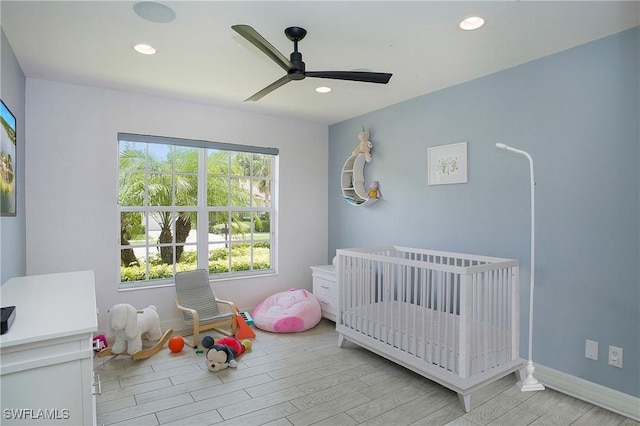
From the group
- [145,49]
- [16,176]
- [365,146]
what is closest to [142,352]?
→ [16,176]

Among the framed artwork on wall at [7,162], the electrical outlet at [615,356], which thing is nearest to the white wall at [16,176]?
the framed artwork on wall at [7,162]

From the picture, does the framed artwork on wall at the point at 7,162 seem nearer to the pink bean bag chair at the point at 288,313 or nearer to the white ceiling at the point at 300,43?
the white ceiling at the point at 300,43

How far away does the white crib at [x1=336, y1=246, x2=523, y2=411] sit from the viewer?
2395mm

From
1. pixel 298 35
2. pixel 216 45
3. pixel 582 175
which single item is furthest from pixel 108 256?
pixel 582 175

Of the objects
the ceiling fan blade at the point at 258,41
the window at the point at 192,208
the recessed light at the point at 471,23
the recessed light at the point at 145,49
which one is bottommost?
the window at the point at 192,208

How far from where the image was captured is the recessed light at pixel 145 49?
255 cm

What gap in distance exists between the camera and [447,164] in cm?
342

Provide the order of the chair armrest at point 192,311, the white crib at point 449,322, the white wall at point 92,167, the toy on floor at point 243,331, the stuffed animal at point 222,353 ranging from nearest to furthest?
the white crib at point 449,322 → the stuffed animal at point 222,353 → the white wall at point 92,167 → the chair armrest at point 192,311 → the toy on floor at point 243,331

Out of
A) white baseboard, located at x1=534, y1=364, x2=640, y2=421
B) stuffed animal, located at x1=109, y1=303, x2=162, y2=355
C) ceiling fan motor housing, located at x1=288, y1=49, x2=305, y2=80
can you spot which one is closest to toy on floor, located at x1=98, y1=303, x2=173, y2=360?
stuffed animal, located at x1=109, y1=303, x2=162, y2=355

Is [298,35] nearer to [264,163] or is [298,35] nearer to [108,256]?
[264,163]

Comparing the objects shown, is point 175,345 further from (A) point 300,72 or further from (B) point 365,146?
(B) point 365,146

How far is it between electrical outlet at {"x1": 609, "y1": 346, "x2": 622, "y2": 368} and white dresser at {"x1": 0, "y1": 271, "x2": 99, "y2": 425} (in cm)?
293

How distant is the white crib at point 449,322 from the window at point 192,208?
1619 mm

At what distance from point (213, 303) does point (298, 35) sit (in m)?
2.74
